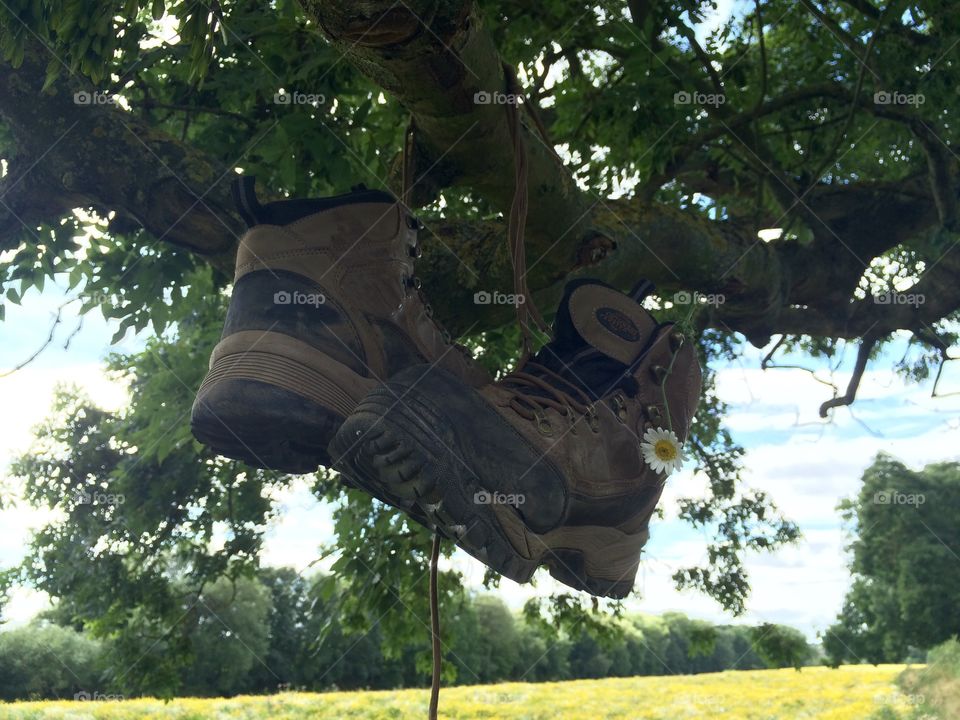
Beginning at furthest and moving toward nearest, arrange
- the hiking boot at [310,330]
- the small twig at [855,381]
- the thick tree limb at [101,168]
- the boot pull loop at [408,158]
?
the small twig at [855,381] < the thick tree limb at [101,168] < the boot pull loop at [408,158] < the hiking boot at [310,330]

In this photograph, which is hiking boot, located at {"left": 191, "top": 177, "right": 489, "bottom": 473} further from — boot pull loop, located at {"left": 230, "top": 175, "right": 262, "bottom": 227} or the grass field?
the grass field

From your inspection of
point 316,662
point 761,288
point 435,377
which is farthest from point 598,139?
point 316,662

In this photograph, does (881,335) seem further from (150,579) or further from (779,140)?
(150,579)

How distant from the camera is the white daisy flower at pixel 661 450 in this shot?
2.19 m

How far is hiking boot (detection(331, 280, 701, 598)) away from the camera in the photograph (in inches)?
71.6

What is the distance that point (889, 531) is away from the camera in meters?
20.9

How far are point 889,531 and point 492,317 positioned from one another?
2022 centimetres

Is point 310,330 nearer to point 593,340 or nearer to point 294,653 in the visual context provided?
point 593,340
